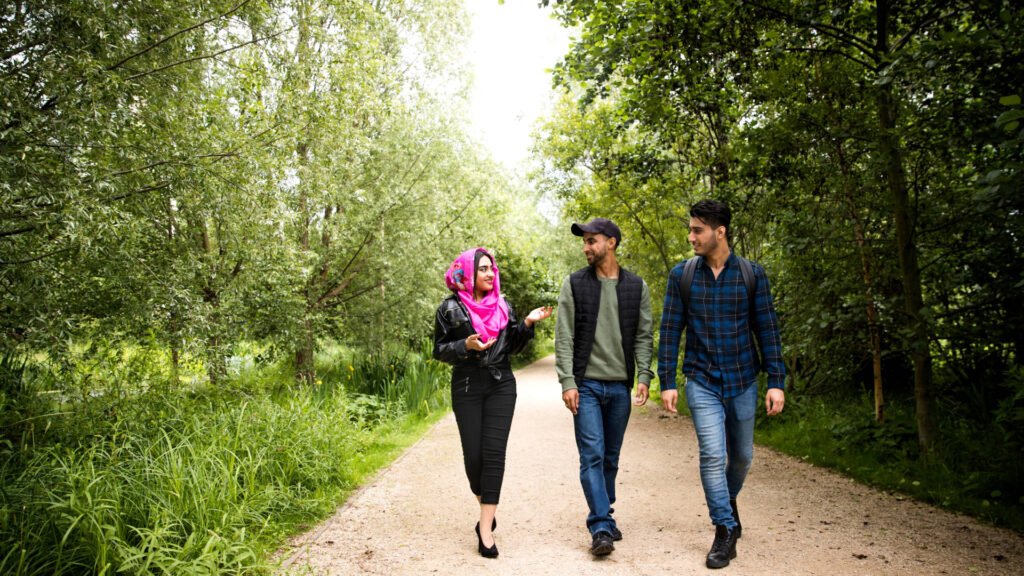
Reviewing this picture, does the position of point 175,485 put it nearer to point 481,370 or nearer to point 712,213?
point 481,370

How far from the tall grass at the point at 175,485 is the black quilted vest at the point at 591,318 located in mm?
2272

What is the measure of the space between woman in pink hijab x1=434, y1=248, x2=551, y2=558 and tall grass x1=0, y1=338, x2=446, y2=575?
54.9 inches

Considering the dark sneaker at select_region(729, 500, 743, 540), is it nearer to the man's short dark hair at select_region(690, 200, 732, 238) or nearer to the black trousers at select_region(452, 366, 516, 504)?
the black trousers at select_region(452, 366, 516, 504)

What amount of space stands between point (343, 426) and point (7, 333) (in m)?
3.30

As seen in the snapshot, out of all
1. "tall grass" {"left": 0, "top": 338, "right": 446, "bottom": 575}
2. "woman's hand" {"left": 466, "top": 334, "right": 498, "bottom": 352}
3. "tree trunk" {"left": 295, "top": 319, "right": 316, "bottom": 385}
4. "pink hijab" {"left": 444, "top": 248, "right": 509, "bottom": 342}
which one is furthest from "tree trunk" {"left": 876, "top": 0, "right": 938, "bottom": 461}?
"tree trunk" {"left": 295, "top": 319, "right": 316, "bottom": 385}

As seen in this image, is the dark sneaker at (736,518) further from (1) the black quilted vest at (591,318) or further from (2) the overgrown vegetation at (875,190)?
(2) the overgrown vegetation at (875,190)

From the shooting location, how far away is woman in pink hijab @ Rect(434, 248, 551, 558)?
4.08 metres

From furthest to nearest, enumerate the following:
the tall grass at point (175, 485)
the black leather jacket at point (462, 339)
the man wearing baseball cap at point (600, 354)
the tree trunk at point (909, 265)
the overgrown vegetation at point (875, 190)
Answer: the tree trunk at point (909, 265), the overgrown vegetation at point (875, 190), the black leather jacket at point (462, 339), the man wearing baseball cap at point (600, 354), the tall grass at point (175, 485)

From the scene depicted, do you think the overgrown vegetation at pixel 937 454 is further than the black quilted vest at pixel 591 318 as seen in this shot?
→ Yes

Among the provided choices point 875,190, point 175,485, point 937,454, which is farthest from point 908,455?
point 175,485

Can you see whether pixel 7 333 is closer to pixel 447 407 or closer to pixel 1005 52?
pixel 1005 52

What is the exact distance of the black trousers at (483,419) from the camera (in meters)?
4.10

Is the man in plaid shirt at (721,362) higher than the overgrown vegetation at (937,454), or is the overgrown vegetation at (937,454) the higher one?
the man in plaid shirt at (721,362)

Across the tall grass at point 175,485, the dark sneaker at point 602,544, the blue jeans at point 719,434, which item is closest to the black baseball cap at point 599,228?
the blue jeans at point 719,434
